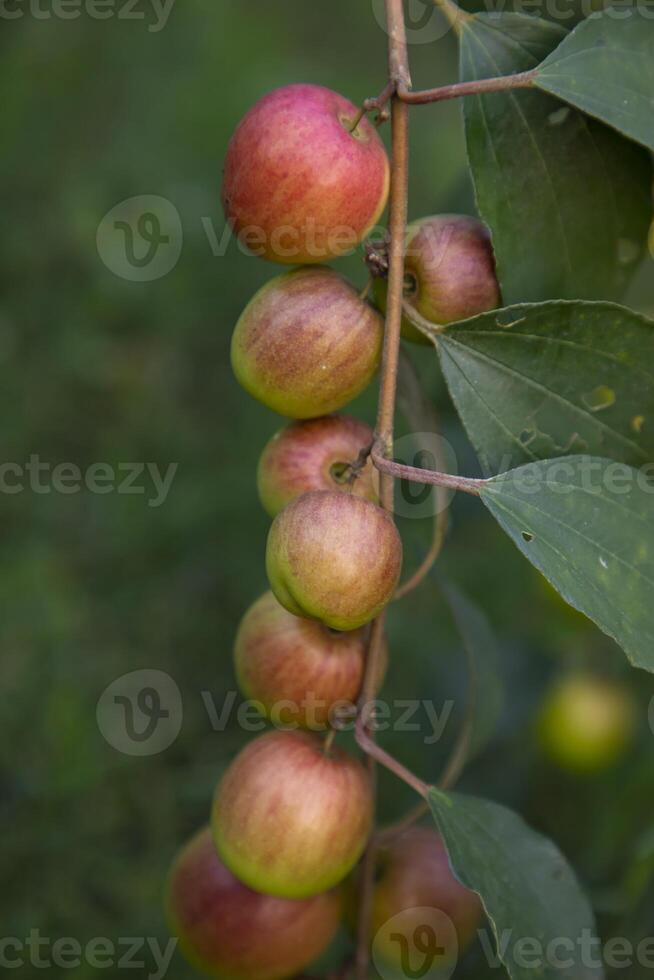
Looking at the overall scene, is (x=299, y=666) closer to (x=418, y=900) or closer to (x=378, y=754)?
(x=378, y=754)

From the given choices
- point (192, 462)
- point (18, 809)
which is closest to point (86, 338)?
point (192, 462)

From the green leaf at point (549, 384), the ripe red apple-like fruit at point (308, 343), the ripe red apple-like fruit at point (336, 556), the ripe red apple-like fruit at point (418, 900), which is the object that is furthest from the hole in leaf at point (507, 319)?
the ripe red apple-like fruit at point (418, 900)

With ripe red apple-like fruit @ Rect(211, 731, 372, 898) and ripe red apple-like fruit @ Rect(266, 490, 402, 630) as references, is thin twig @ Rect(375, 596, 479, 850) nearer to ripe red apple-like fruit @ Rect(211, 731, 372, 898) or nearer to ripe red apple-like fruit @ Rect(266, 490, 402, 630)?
ripe red apple-like fruit @ Rect(211, 731, 372, 898)

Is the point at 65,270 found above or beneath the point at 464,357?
beneath

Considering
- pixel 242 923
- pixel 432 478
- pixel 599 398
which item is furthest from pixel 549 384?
pixel 242 923

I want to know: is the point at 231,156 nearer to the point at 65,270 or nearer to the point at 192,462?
the point at 192,462

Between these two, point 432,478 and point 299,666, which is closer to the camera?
point 432,478

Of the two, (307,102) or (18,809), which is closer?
Answer: (307,102)
